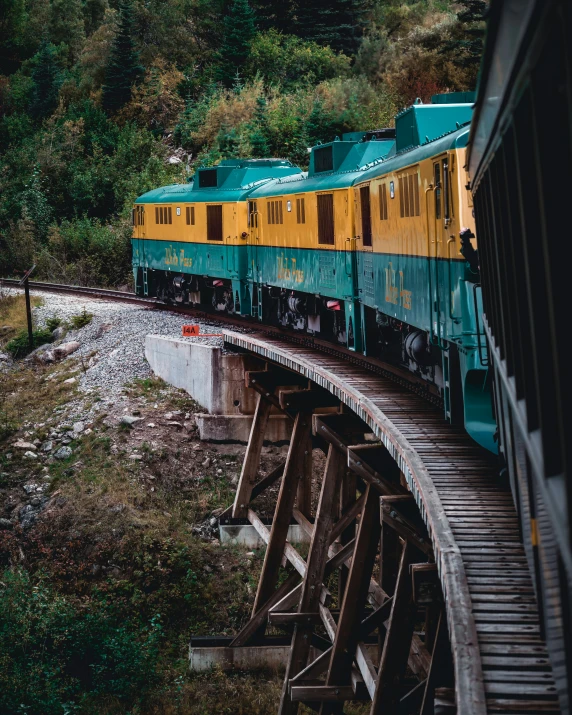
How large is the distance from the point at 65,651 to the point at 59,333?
1362 cm

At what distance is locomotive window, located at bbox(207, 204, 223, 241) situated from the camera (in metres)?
24.6

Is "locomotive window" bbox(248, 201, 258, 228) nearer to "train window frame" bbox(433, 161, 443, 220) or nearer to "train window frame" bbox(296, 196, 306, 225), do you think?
"train window frame" bbox(296, 196, 306, 225)

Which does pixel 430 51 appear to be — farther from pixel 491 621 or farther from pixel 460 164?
pixel 491 621

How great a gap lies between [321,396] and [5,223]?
33687 mm

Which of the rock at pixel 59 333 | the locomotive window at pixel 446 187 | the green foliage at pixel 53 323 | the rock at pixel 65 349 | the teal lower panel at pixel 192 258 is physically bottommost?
the rock at pixel 65 349

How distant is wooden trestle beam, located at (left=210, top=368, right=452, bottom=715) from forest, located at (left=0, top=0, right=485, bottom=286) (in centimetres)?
2499

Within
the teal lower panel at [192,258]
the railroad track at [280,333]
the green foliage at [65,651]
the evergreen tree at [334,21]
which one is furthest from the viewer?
the evergreen tree at [334,21]

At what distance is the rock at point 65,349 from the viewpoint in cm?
2633

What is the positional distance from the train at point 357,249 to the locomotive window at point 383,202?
0.05 ft

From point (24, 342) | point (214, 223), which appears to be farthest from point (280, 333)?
point (24, 342)

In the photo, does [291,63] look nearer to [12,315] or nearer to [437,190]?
[12,315]

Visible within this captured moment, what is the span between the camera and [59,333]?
28.2m

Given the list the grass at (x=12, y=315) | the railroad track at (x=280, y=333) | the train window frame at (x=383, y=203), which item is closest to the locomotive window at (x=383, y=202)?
the train window frame at (x=383, y=203)

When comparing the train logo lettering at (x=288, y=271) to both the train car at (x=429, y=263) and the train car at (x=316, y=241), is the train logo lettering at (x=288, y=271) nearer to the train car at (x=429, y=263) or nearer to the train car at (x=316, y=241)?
the train car at (x=316, y=241)
